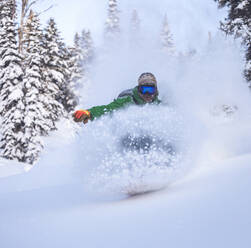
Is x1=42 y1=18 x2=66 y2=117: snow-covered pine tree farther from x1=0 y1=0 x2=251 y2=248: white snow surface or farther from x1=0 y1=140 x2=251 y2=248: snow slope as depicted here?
x1=0 y1=140 x2=251 y2=248: snow slope

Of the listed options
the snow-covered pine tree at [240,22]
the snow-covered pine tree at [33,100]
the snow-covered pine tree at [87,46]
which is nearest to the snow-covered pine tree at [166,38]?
the snow-covered pine tree at [87,46]

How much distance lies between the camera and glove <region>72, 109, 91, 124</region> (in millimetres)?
3988

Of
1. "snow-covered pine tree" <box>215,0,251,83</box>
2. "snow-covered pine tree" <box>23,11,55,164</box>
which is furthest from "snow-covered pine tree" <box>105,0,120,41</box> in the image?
"snow-covered pine tree" <box>215,0,251,83</box>

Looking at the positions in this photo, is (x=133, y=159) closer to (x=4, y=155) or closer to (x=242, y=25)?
(x=242, y=25)

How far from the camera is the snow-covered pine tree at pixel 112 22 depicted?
39.1 metres

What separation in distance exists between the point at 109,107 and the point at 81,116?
577 mm

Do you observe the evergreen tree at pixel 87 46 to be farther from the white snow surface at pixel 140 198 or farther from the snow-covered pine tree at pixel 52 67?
the white snow surface at pixel 140 198

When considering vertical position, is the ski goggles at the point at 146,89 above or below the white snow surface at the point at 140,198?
above

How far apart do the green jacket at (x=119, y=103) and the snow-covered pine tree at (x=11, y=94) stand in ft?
45.3

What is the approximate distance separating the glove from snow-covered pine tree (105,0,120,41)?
120 feet

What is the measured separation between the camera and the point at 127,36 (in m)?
40.5

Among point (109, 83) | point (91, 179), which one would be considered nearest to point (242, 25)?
point (109, 83)

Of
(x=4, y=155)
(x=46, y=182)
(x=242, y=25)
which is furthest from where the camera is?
(x=4, y=155)

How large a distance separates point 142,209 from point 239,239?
146 centimetres
